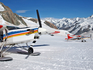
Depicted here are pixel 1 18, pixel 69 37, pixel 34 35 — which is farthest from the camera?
pixel 1 18

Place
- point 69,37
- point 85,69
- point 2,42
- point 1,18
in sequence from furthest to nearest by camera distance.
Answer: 1. point 1,18
2. point 69,37
3. point 2,42
4. point 85,69

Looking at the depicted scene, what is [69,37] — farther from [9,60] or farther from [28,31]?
[9,60]

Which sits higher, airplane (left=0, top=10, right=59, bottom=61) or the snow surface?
airplane (left=0, top=10, right=59, bottom=61)

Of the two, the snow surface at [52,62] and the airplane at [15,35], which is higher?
the airplane at [15,35]

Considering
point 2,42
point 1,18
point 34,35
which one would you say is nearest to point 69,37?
point 34,35

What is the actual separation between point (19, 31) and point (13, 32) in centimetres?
39

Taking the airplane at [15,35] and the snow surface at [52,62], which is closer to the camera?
the snow surface at [52,62]

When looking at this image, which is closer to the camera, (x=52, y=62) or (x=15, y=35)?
(x=52, y=62)

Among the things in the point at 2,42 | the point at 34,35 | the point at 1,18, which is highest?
the point at 1,18

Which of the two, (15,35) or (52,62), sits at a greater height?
(15,35)

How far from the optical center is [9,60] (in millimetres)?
5297

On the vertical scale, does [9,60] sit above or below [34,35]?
below

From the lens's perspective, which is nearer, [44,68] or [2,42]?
[44,68]

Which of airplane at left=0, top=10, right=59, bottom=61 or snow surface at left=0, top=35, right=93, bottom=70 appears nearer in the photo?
snow surface at left=0, top=35, right=93, bottom=70
